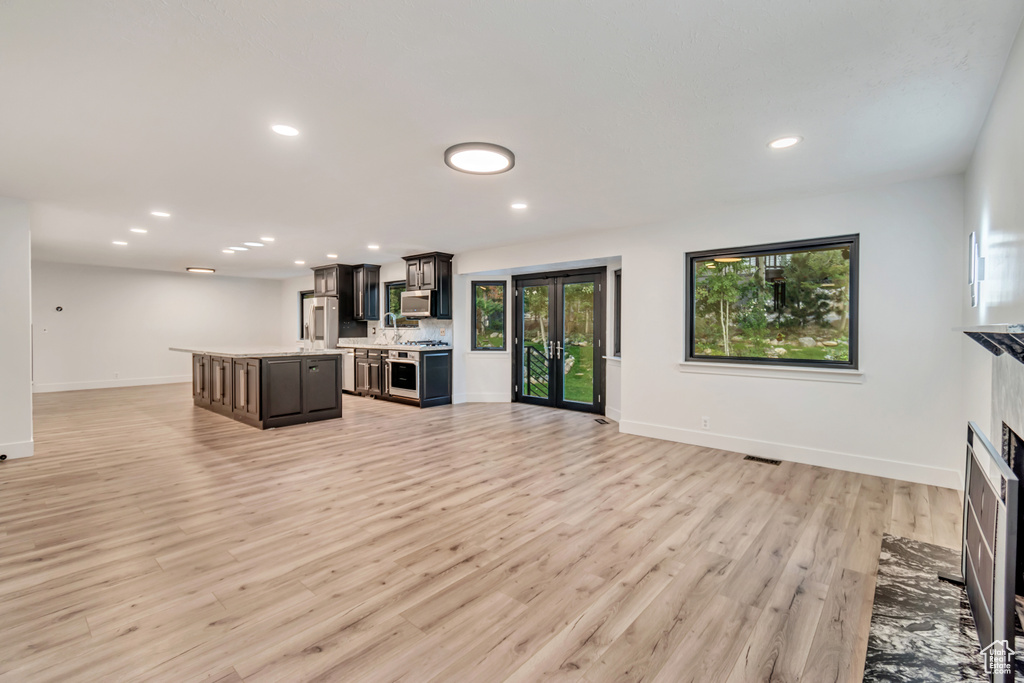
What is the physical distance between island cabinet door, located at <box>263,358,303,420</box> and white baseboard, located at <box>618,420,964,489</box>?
13.7 ft

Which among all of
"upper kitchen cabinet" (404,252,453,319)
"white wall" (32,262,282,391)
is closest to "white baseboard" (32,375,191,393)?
"white wall" (32,262,282,391)

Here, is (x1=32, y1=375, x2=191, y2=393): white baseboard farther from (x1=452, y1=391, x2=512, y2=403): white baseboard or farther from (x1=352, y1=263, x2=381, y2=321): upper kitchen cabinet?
(x1=452, y1=391, x2=512, y2=403): white baseboard

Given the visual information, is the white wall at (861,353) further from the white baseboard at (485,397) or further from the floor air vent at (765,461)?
the white baseboard at (485,397)

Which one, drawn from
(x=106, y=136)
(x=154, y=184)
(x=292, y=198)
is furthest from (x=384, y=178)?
(x=154, y=184)

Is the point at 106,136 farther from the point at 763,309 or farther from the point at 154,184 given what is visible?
the point at 763,309

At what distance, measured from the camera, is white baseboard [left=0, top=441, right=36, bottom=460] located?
4.38 m

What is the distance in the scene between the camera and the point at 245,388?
6051 mm

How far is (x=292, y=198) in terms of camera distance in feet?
14.2

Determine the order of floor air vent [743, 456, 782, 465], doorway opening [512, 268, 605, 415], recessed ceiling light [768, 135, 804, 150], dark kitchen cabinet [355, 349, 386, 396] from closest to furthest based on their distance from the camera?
recessed ceiling light [768, 135, 804, 150], floor air vent [743, 456, 782, 465], doorway opening [512, 268, 605, 415], dark kitchen cabinet [355, 349, 386, 396]

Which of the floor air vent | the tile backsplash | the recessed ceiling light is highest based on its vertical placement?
the recessed ceiling light

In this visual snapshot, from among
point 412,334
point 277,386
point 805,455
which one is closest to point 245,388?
point 277,386

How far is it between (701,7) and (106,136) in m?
3.45

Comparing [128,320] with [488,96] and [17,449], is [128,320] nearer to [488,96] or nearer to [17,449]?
[17,449]

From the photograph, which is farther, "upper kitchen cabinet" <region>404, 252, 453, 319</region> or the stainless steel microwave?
the stainless steel microwave
